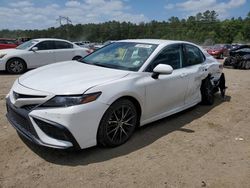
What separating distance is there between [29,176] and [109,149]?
1152 millimetres

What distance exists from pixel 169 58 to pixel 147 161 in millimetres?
2086

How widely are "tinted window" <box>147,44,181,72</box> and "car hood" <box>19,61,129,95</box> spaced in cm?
62

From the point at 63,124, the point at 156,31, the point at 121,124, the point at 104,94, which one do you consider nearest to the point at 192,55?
the point at 121,124

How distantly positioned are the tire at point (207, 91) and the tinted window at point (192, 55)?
1.53 feet

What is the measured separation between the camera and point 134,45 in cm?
532

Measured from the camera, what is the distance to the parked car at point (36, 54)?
11.8m

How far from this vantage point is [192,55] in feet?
20.0

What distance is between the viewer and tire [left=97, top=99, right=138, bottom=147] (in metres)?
4.01

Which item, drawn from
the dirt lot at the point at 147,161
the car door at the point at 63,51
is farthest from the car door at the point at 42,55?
the dirt lot at the point at 147,161

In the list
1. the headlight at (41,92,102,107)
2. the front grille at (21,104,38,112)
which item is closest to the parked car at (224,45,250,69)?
the headlight at (41,92,102,107)

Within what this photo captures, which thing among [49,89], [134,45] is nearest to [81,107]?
[49,89]

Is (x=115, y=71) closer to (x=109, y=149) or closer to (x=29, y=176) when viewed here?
(x=109, y=149)

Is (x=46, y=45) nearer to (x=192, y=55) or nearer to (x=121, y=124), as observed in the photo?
(x=192, y=55)

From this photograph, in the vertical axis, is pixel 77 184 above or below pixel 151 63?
below
